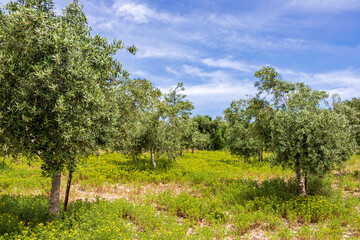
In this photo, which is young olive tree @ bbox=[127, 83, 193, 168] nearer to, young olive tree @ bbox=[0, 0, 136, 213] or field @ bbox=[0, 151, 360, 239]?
field @ bbox=[0, 151, 360, 239]

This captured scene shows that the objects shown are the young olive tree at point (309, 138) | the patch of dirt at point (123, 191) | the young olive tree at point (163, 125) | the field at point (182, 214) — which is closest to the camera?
the field at point (182, 214)

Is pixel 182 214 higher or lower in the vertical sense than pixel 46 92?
lower

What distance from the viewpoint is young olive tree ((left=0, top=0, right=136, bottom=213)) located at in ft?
25.5

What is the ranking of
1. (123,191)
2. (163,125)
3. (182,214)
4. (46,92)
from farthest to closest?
(163,125) < (123,191) < (182,214) < (46,92)

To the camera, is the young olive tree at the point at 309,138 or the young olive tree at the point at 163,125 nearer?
the young olive tree at the point at 309,138

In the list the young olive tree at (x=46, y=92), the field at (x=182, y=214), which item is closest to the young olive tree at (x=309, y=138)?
the field at (x=182, y=214)

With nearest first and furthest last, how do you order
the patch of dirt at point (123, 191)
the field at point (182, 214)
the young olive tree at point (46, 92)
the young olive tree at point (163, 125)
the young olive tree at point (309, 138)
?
the young olive tree at point (46, 92)
the field at point (182, 214)
the young olive tree at point (309, 138)
the patch of dirt at point (123, 191)
the young olive tree at point (163, 125)

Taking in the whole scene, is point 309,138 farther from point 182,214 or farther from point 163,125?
point 163,125

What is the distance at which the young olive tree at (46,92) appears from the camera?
25.5ft

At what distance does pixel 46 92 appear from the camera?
796cm

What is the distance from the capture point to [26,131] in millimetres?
8203

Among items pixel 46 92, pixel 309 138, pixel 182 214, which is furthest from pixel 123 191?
pixel 309 138

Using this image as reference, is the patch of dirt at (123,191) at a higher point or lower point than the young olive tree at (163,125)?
lower

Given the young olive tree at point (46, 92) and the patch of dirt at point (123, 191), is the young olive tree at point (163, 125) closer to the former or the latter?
the patch of dirt at point (123, 191)
